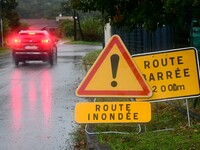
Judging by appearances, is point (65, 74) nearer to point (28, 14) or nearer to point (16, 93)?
point (16, 93)

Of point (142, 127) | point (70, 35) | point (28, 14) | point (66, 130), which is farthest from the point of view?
point (28, 14)

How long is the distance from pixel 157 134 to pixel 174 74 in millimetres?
926

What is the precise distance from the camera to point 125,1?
8984mm

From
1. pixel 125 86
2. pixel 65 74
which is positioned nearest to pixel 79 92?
pixel 125 86

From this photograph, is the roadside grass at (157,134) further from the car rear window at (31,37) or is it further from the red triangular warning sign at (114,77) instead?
the car rear window at (31,37)

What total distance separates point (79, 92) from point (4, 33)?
4789 cm

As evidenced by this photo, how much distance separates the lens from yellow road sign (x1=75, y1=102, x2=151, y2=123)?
727cm

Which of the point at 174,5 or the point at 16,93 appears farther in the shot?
the point at 16,93

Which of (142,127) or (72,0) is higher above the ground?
(72,0)

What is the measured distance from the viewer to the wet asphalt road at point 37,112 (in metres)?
8.23

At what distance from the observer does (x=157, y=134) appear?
24.8ft

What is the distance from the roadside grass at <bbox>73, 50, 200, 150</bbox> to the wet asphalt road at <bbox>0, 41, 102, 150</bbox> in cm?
48

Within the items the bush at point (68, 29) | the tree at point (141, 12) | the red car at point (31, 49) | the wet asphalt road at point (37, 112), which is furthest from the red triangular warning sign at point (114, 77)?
the bush at point (68, 29)

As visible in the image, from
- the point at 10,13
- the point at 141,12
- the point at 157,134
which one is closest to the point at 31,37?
the point at 141,12
